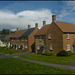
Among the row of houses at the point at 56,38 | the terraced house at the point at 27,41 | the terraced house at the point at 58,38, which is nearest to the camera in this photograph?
the terraced house at the point at 58,38

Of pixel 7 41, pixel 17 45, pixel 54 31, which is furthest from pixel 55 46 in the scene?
pixel 7 41

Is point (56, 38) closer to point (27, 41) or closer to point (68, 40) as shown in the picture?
point (68, 40)

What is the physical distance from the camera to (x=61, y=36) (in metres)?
28.7

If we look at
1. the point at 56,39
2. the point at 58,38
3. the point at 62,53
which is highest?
the point at 58,38

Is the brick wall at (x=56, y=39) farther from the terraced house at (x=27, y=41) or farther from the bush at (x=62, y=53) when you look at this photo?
the terraced house at (x=27, y=41)

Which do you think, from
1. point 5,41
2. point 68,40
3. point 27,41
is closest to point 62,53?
point 68,40

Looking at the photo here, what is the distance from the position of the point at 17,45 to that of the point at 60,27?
27.3 m

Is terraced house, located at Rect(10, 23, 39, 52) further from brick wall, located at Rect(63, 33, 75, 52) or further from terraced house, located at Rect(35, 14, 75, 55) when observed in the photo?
brick wall, located at Rect(63, 33, 75, 52)

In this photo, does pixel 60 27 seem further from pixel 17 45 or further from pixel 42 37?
pixel 17 45

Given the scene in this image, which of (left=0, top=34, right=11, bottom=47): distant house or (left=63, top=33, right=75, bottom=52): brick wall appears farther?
(left=0, top=34, right=11, bottom=47): distant house

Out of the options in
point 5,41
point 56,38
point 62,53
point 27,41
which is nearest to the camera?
point 62,53

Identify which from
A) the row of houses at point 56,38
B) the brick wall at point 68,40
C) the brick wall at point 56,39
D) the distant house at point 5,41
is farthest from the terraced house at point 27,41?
the brick wall at point 68,40

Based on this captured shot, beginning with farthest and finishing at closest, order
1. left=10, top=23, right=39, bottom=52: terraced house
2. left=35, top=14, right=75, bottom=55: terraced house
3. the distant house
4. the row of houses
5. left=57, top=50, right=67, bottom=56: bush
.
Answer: the distant house, left=10, top=23, right=39, bottom=52: terraced house, the row of houses, left=35, top=14, right=75, bottom=55: terraced house, left=57, top=50, right=67, bottom=56: bush

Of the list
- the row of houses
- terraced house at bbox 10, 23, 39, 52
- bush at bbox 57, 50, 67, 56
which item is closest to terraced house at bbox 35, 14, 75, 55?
the row of houses
